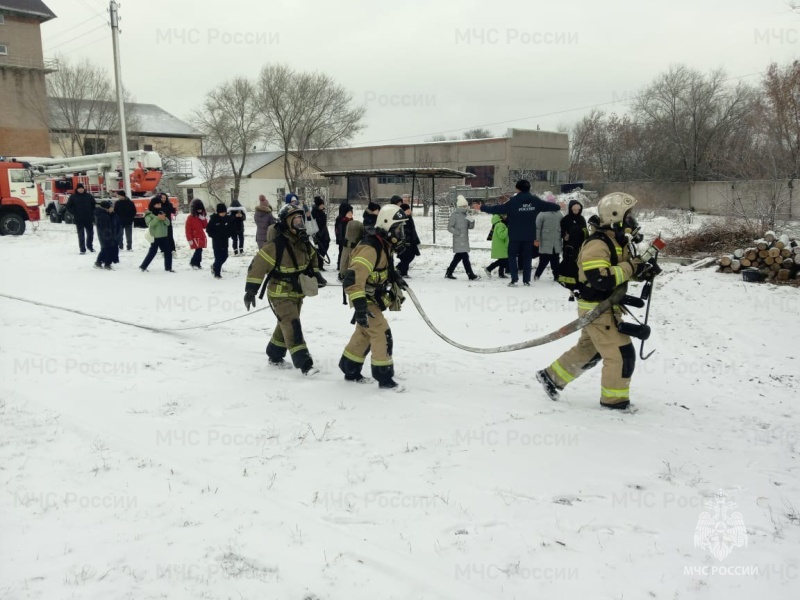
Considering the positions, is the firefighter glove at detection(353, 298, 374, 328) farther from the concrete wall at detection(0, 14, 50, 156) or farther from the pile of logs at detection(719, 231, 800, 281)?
the concrete wall at detection(0, 14, 50, 156)

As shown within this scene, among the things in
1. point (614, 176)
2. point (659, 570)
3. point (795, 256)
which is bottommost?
point (659, 570)

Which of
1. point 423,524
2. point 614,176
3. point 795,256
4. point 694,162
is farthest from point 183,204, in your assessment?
point 423,524

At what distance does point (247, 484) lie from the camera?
13.5ft

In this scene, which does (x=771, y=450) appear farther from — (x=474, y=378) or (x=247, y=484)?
(x=247, y=484)

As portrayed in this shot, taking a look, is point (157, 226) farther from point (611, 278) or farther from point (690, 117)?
point (690, 117)

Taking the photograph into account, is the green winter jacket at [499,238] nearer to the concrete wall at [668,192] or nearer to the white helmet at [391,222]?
the white helmet at [391,222]

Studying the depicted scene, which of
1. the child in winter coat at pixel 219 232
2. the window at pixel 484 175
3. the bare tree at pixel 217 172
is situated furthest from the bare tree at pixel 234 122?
the child in winter coat at pixel 219 232

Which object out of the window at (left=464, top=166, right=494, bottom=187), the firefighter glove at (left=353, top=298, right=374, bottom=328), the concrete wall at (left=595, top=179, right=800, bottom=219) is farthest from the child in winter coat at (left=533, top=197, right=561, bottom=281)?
the window at (left=464, top=166, right=494, bottom=187)

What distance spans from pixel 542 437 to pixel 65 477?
141 inches

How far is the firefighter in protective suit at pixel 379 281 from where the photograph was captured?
5945mm

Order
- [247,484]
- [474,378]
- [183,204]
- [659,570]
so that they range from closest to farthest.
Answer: [659,570]
[247,484]
[474,378]
[183,204]

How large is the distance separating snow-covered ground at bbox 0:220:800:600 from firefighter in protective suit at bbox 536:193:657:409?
368 mm

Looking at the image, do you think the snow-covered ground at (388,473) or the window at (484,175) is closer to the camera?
the snow-covered ground at (388,473)

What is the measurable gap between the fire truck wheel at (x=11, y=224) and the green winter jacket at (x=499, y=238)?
734 inches
